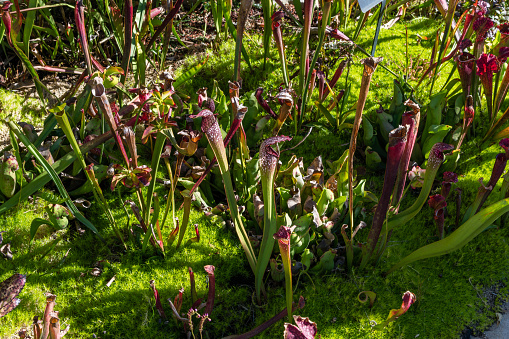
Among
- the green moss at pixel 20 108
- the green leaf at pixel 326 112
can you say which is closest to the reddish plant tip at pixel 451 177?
the green leaf at pixel 326 112

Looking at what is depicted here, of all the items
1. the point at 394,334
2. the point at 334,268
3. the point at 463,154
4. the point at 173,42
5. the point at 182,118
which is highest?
the point at 173,42

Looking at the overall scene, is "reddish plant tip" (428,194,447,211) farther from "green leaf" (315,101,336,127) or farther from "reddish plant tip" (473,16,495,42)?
"reddish plant tip" (473,16,495,42)

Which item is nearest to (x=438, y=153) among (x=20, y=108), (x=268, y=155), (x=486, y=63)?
(x=268, y=155)

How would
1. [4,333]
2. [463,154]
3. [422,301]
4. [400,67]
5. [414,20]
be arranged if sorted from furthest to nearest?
1. [414,20]
2. [400,67]
3. [463,154]
4. [422,301]
5. [4,333]

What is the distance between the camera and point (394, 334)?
4.66 ft

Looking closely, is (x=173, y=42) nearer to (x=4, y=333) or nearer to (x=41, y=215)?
(x=41, y=215)

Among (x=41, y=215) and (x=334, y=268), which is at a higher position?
(x=41, y=215)

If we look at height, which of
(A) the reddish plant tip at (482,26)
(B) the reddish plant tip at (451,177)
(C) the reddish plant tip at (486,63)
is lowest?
(B) the reddish plant tip at (451,177)

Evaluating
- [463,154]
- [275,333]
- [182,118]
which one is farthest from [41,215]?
[463,154]

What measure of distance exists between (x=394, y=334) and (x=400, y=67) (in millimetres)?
1787

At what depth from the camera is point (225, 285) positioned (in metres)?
1.55

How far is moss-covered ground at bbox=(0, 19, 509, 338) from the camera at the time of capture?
1424 mm

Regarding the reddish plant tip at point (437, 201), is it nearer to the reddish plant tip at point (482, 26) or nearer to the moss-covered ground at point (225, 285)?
the moss-covered ground at point (225, 285)

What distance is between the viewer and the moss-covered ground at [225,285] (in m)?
Answer: 1.42
